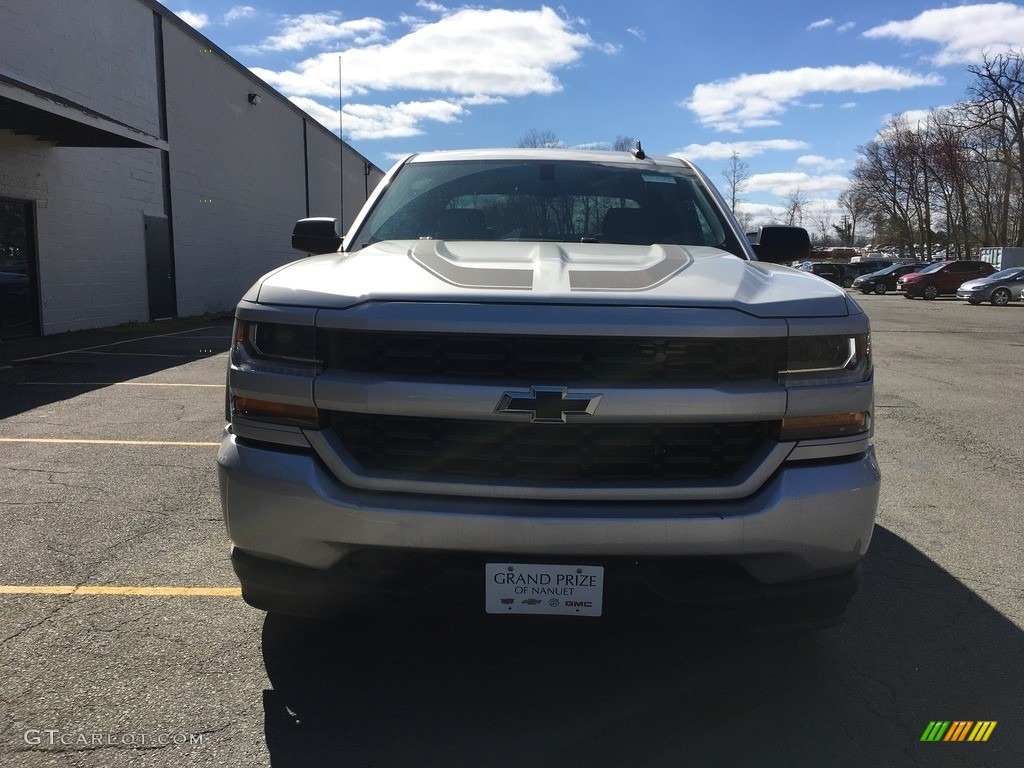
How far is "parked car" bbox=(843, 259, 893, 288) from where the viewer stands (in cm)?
4747

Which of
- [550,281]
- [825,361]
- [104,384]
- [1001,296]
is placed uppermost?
[550,281]

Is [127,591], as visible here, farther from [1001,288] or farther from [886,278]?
[886,278]

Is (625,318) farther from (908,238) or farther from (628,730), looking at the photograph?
(908,238)

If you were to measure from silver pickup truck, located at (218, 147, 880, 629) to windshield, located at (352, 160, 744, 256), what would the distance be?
4.31ft

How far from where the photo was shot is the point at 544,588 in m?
2.21

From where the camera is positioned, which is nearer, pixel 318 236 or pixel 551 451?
pixel 551 451

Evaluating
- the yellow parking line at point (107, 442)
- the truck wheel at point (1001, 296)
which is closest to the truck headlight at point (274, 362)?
the yellow parking line at point (107, 442)

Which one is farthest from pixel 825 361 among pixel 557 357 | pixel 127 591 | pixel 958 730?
pixel 127 591

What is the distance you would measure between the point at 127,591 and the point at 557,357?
2288 millimetres

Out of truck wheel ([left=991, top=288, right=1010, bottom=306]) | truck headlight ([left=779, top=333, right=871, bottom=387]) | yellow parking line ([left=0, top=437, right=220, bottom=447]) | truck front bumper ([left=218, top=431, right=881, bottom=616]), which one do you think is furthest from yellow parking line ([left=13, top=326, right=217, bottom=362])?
truck wheel ([left=991, top=288, right=1010, bottom=306])

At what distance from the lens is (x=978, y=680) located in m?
2.73

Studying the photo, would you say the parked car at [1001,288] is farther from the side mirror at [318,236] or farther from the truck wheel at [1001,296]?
the side mirror at [318,236]

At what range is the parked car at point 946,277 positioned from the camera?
3350 centimetres

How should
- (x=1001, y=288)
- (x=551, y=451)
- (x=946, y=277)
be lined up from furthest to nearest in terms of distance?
(x=946, y=277) → (x=1001, y=288) → (x=551, y=451)
